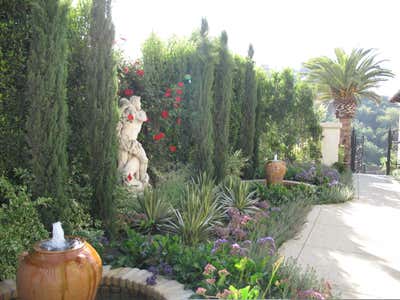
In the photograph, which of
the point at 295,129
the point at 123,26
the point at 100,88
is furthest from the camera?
the point at 295,129

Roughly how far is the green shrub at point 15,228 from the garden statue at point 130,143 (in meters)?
1.99

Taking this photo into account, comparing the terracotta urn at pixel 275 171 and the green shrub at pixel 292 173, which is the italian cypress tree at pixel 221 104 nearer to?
the terracotta urn at pixel 275 171

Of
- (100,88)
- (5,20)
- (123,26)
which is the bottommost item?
(100,88)

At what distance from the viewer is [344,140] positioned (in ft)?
47.3

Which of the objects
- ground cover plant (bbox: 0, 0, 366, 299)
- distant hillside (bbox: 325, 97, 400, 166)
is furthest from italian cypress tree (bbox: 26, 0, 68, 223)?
distant hillside (bbox: 325, 97, 400, 166)

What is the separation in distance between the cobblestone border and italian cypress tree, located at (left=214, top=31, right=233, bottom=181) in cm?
455

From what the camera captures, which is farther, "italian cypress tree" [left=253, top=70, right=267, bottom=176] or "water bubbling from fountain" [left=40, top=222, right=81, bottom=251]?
"italian cypress tree" [left=253, top=70, right=267, bottom=176]

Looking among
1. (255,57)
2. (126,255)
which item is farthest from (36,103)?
(255,57)

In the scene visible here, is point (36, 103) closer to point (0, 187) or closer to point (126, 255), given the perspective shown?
point (0, 187)

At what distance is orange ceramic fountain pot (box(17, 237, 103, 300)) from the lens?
7.89 ft

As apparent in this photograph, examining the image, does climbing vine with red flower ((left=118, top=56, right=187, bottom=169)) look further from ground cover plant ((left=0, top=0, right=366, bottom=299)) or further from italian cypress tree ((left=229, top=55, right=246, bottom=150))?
italian cypress tree ((left=229, top=55, right=246, bottom=150))

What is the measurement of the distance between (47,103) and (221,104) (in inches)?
179

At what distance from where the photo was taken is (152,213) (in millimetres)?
4809

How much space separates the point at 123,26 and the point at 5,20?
2181 millimetres
